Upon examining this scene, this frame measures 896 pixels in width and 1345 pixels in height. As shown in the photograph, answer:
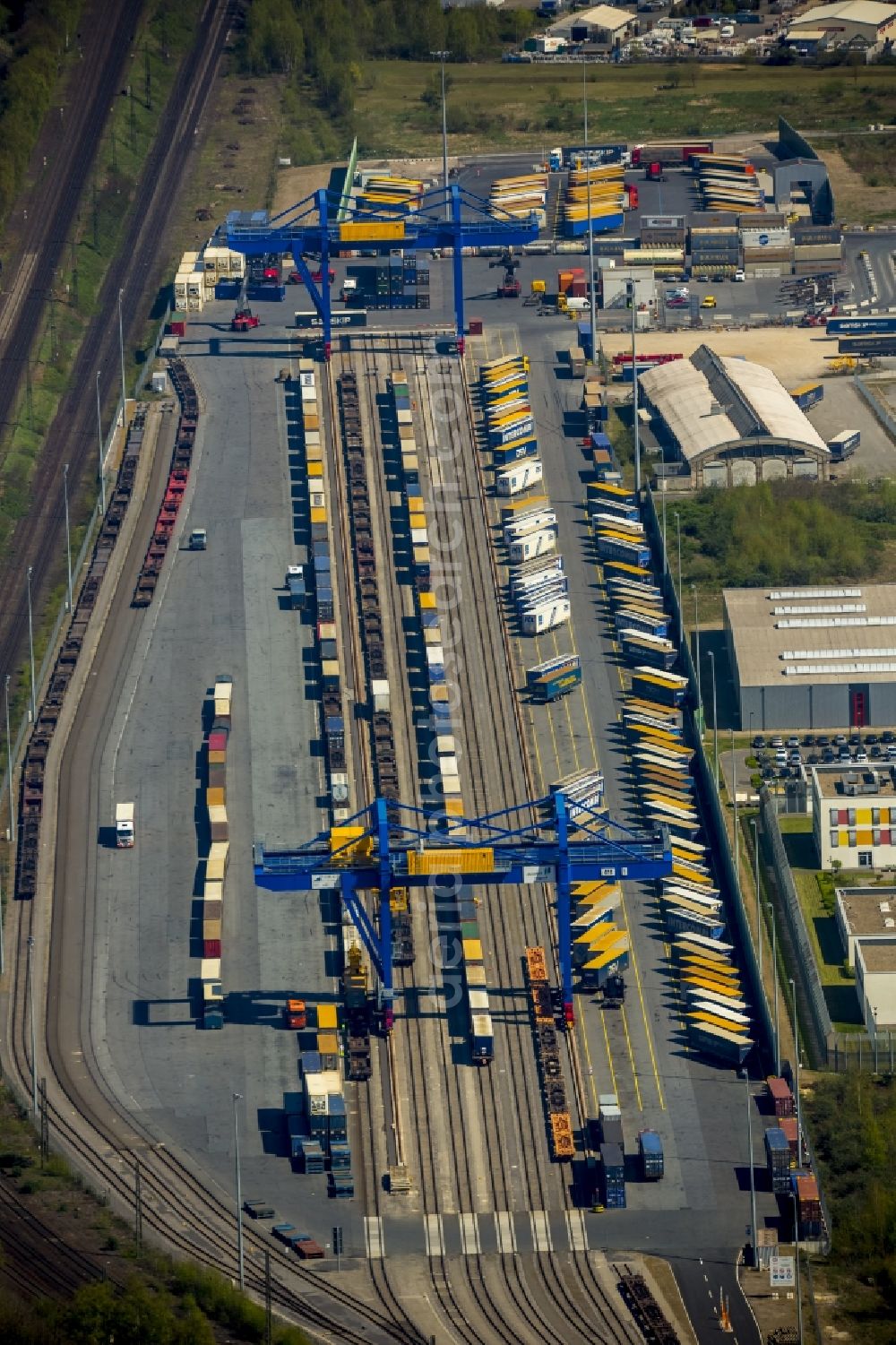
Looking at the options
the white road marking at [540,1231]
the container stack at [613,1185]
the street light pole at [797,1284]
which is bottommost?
the street light pole at [797,1284]

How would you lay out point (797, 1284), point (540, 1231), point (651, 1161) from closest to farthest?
point (797, 1284) < point (540, 1231) < point (651, 1161)

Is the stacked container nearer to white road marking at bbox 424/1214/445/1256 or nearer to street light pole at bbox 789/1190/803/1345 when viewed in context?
street light pole at bbox 789/1190/803/1345

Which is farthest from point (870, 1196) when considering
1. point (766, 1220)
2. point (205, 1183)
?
point (205, 1183)

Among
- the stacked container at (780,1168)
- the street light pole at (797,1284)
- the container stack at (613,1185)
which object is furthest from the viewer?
the stacked container at (780,1168)

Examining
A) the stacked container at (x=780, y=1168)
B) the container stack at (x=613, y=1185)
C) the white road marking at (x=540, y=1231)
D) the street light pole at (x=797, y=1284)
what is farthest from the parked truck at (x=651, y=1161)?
the street light pole at (x=797, y=1284)

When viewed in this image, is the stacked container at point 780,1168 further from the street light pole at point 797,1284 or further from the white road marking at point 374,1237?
the white road marking at point 374,1237

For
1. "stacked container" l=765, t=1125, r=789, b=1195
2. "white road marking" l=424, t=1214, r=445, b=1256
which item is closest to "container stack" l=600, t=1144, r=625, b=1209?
"stacked container" l=765, t=1125, r=789, b=1195

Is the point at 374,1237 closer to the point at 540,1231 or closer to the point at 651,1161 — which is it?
the point at 540,1231

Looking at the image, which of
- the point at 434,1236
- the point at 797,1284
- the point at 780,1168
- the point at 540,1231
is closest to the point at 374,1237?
the point at 434,1236

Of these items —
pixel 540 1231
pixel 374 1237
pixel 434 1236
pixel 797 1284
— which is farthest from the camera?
pixel 540 1231

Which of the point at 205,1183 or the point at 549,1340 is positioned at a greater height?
the point at 205,1183

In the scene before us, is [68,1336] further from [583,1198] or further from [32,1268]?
[583,1198]
